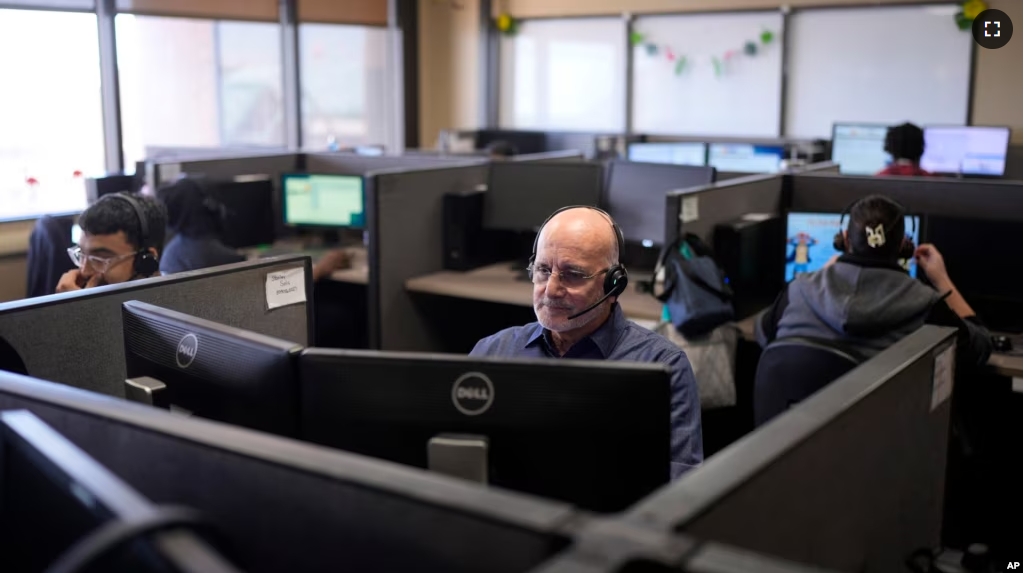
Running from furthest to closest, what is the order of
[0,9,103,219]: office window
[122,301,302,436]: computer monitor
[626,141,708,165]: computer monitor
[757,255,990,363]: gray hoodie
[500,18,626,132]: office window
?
[500,18,626,132]: office window < [626,141,708,165]: computer monitor < [0,9,103,219]: office window < [757,255,990,363]: gray hoodie < [122,301,302,436]: computer monitor

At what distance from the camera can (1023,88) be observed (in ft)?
20.6

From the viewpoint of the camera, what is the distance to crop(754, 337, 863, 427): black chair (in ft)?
8.71

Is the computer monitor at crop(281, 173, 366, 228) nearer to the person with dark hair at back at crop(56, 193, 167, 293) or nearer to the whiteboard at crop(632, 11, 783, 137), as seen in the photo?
the person with dark hair at back at crop(56, 193, 167, 293)

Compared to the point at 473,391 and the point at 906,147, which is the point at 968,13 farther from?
the point at 473,391

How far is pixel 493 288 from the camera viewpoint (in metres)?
4.17

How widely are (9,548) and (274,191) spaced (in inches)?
172

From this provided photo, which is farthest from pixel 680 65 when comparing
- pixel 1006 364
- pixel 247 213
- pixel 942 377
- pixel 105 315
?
pixel 942 377

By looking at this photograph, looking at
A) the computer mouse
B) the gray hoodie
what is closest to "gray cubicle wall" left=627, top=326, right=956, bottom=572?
the gray hoodie

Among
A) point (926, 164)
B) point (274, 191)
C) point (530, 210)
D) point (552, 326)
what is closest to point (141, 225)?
point (552, 326)

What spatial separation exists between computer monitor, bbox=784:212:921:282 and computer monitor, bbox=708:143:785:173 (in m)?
2.52

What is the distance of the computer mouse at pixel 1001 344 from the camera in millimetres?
3111

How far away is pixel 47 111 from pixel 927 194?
4671 mm

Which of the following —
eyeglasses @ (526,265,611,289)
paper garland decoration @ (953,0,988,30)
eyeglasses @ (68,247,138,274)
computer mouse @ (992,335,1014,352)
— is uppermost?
paper garland decoration @ (953,0,988,30)

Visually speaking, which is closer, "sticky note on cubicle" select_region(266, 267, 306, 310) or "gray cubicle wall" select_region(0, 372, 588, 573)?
"gray cubicle wall" select_region(0, 372, 588, 573)
